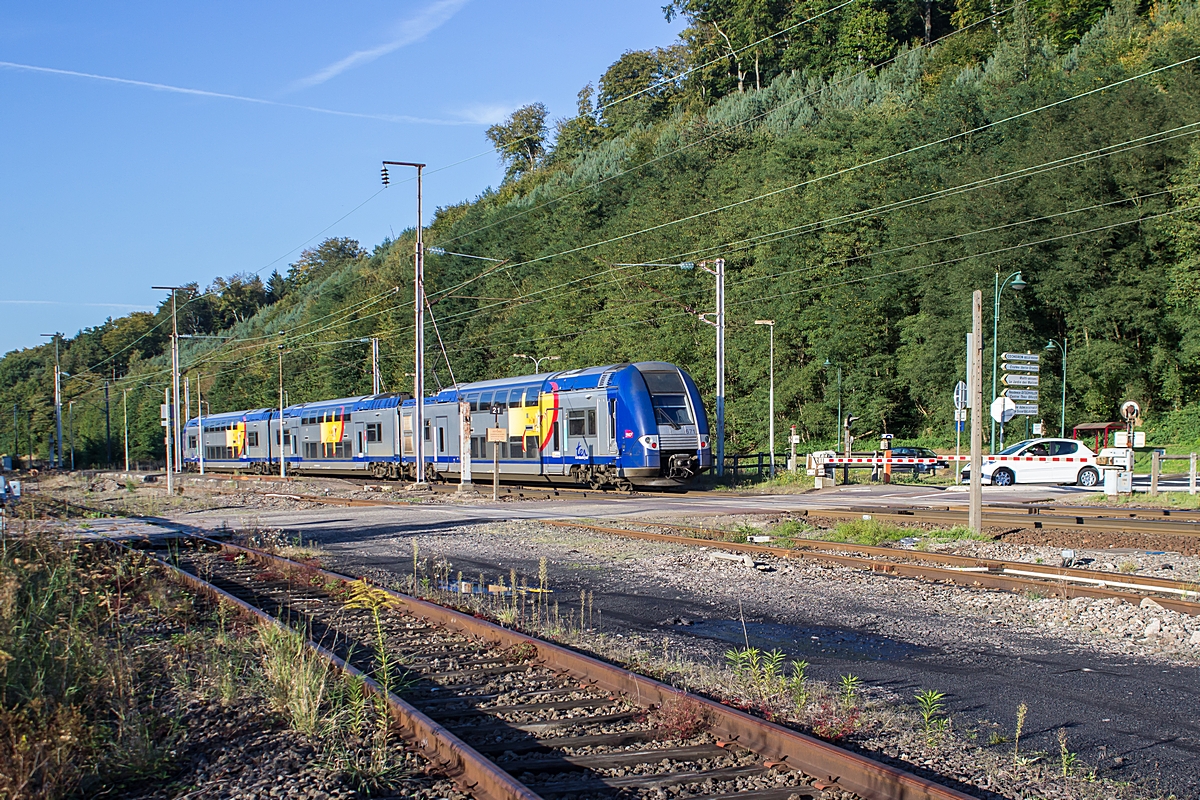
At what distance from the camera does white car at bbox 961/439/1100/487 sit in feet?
106

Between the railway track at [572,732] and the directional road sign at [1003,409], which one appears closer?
the railway track at [572,732]

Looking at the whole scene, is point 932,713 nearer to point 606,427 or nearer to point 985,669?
point 985,669

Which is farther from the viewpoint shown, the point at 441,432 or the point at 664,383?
the point at 441,432

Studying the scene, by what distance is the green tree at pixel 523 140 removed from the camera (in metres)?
126

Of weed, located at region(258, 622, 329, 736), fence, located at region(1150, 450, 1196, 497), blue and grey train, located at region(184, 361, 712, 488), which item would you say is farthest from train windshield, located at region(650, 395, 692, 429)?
weed, located at region(258, 622, 329, 736)

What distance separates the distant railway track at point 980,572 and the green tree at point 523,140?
114 metres

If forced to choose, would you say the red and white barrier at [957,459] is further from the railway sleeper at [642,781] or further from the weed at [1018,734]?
the railway sleeper at [642,781]

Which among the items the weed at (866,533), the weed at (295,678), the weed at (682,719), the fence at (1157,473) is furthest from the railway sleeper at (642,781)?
the fence at (1157,473)

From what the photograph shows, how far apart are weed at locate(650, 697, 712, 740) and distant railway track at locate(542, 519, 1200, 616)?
5.95m

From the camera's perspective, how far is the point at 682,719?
5.68 metres

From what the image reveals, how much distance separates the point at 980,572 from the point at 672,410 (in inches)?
664

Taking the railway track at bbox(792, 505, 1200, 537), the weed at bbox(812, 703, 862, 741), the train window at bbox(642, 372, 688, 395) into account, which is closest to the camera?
the weed at bbox(812, 703, 862, 741)

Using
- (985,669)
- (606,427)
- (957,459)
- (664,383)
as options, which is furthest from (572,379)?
(985,669)

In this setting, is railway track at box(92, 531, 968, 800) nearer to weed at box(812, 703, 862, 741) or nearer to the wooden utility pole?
weed at box(812, 703, 862, 741)
